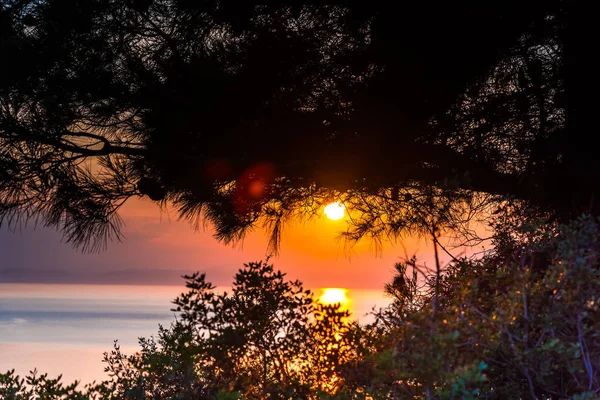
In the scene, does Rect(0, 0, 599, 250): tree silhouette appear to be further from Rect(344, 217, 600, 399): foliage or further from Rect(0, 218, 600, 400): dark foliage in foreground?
Rect(344, 217, 600, 399): foliage

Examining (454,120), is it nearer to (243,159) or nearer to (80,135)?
(243,159)

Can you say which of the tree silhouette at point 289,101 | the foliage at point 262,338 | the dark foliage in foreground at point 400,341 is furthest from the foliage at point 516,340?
the tree silhouette at point 289,101

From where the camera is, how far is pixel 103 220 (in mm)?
4824

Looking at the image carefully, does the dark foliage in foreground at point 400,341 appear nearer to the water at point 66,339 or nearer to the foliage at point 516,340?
the foliage at point 516,340

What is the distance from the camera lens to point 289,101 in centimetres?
440

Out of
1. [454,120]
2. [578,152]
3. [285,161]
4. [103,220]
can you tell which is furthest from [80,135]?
[578,152]

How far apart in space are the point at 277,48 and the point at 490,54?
1255 mm

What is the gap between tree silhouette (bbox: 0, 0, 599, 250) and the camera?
164 inches

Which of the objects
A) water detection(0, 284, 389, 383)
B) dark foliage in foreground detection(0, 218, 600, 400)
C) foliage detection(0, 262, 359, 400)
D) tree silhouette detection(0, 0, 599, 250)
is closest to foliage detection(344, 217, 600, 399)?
dark foliage in foreground detection(0, 218, 600, 400)

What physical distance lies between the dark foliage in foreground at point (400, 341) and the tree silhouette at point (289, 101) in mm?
1042

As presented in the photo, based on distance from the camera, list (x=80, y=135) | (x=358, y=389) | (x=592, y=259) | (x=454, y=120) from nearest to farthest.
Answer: (x=592, y=259)
(x=358, y=389)
(x=454, y=120)
(x=80, y=135)

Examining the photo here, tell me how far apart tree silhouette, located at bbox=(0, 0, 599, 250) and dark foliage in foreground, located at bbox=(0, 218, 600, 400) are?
1.04 meters

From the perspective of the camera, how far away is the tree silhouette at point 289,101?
164 inches

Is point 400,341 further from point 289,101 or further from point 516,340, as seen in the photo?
point 289,101
